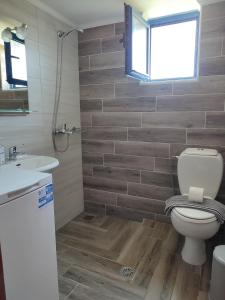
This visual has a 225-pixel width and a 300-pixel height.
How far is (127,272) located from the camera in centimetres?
182

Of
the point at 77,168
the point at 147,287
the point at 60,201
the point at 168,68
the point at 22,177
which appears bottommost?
the point at 147,287

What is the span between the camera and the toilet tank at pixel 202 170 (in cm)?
202

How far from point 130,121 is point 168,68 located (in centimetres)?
72

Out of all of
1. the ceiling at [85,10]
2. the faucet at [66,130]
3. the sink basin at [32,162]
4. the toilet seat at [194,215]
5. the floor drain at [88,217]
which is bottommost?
the floor drain at [88,217]

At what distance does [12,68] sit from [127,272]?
76.2 inches

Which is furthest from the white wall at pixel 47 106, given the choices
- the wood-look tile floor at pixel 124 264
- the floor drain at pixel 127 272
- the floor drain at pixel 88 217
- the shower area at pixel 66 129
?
the floor drain at pixel 127 272

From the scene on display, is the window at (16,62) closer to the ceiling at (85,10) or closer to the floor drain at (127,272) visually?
the ceiling at (85,10)

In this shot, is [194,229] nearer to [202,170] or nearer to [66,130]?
[202,170]

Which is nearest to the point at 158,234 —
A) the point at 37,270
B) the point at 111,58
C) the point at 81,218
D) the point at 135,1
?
the point at 81,218

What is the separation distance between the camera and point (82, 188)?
2.91 metres

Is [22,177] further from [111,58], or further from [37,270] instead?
[111,58]

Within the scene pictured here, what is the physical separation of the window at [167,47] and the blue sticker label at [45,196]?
1348 mm

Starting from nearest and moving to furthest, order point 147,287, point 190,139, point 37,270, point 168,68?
point 37,270 < point 147,287 < point 190,139 < point 168,68

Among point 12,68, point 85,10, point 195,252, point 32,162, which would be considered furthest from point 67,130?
point 195,252
